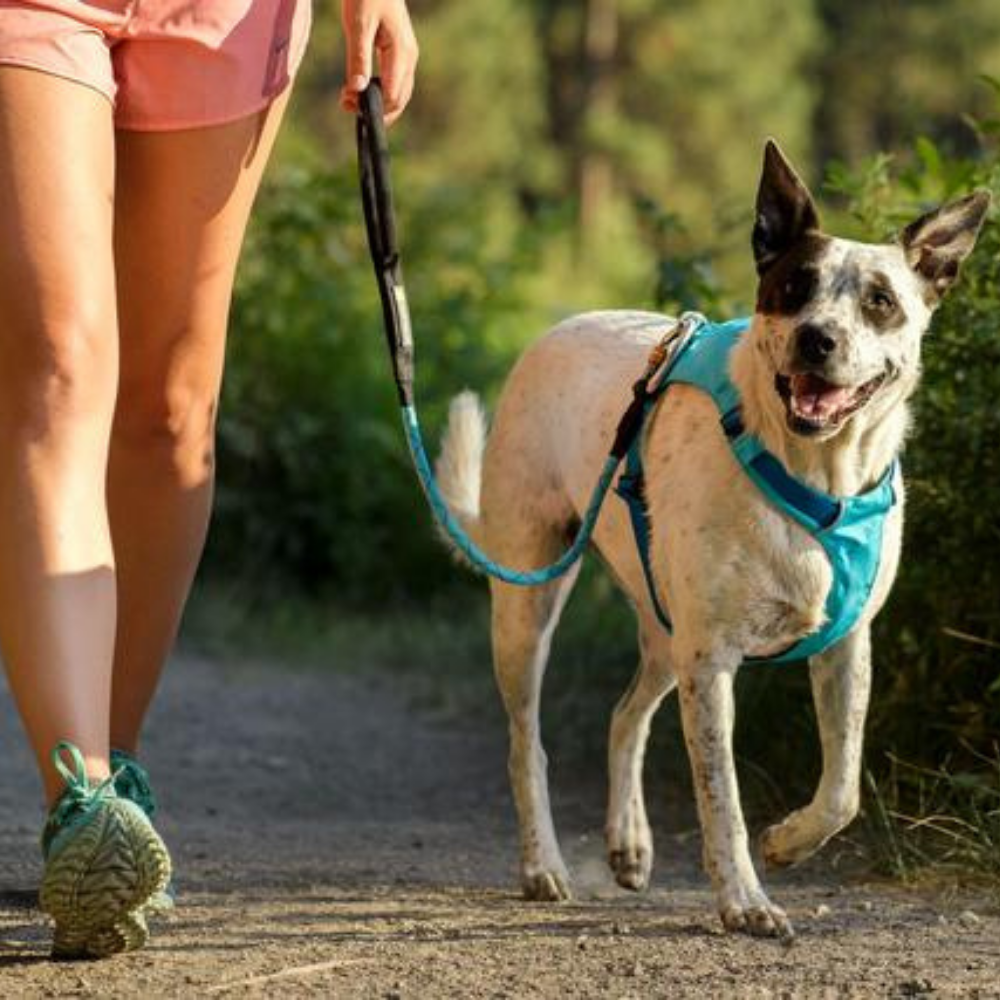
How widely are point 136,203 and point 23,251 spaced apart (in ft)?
1.34

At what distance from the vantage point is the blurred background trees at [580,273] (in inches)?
204

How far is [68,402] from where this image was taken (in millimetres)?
3443

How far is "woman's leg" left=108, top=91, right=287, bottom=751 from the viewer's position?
3.76m

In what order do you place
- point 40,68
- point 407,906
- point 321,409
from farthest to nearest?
point 321,409
point 407,906
point 40,68

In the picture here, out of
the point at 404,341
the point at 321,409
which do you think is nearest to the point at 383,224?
the point at 404,341

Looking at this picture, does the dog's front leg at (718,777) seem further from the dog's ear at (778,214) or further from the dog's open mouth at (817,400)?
the dog's ear at (778,214)

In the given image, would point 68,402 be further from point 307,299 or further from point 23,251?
point 307,299

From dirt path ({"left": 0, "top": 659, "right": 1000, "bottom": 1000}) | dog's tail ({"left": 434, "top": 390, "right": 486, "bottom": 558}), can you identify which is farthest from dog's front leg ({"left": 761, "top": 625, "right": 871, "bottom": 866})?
dog's tail ({"left": 434, "top": 390, "right": 486, "bottom": 558})

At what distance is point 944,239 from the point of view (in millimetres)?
4145

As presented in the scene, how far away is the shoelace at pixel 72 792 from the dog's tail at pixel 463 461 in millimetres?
1714

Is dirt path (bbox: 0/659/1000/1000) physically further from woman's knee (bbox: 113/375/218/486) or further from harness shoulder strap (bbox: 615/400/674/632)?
woman's knee (bbox: 113/375/218/486)

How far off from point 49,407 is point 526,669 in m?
1.57

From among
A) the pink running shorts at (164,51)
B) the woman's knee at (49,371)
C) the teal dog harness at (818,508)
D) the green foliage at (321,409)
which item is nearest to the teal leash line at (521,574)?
the teal dog harness at (818,508)

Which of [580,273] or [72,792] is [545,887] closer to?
[72,792]
